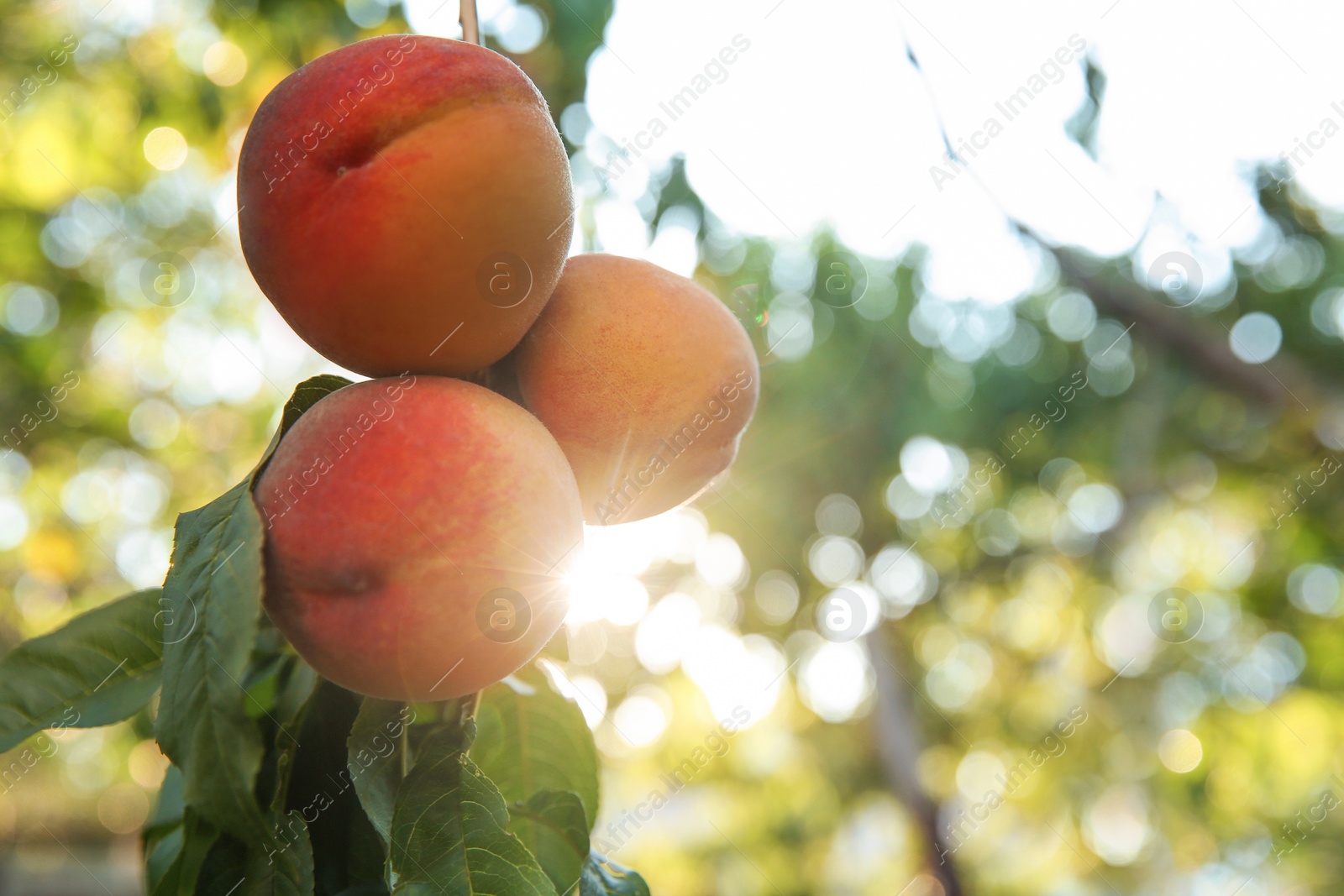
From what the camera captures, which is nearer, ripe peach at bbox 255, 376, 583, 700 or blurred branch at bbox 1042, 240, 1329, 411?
ripe peach at bbox 255, 376, 583, 700

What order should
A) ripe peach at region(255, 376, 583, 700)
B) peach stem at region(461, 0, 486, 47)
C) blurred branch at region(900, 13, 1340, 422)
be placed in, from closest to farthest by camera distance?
ripe peach at region(255, 376, 583, 700)
peach stem at region(461, 0, 486, 47)
blurred branch at region(900, 13, 1340, 422)

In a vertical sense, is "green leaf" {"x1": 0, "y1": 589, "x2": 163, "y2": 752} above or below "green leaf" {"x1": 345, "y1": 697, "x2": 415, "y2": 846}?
below

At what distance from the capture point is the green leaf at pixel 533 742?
3.52ft

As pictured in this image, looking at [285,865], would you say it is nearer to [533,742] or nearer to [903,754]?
[533,742]

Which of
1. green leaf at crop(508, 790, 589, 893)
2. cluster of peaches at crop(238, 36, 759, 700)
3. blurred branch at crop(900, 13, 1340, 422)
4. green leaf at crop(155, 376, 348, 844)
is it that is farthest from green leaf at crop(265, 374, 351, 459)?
blurred branch at crop(900, 13, 1340, 422)

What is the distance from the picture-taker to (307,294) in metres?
0.77

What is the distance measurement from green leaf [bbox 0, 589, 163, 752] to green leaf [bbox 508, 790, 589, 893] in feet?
1.51

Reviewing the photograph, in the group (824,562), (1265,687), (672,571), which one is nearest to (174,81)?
(672,571)

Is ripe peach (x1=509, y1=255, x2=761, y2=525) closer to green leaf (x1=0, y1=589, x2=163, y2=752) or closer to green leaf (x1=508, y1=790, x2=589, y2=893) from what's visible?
green leaf (x1=508, y1=790, x2=589, y2=893)

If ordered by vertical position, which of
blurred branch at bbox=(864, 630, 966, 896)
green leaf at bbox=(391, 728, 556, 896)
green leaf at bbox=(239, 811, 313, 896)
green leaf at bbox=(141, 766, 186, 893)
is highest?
green leaf at bbox=(391, 728, 556, 896)

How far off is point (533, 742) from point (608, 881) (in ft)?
0.65

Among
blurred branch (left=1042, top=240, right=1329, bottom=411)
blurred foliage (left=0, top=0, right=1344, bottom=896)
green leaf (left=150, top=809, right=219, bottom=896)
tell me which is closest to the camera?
green leaf (left=150, top=809, right=219, bottom=896)

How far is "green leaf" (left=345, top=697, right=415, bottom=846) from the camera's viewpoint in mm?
800

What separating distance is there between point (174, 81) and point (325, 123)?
3375mm
